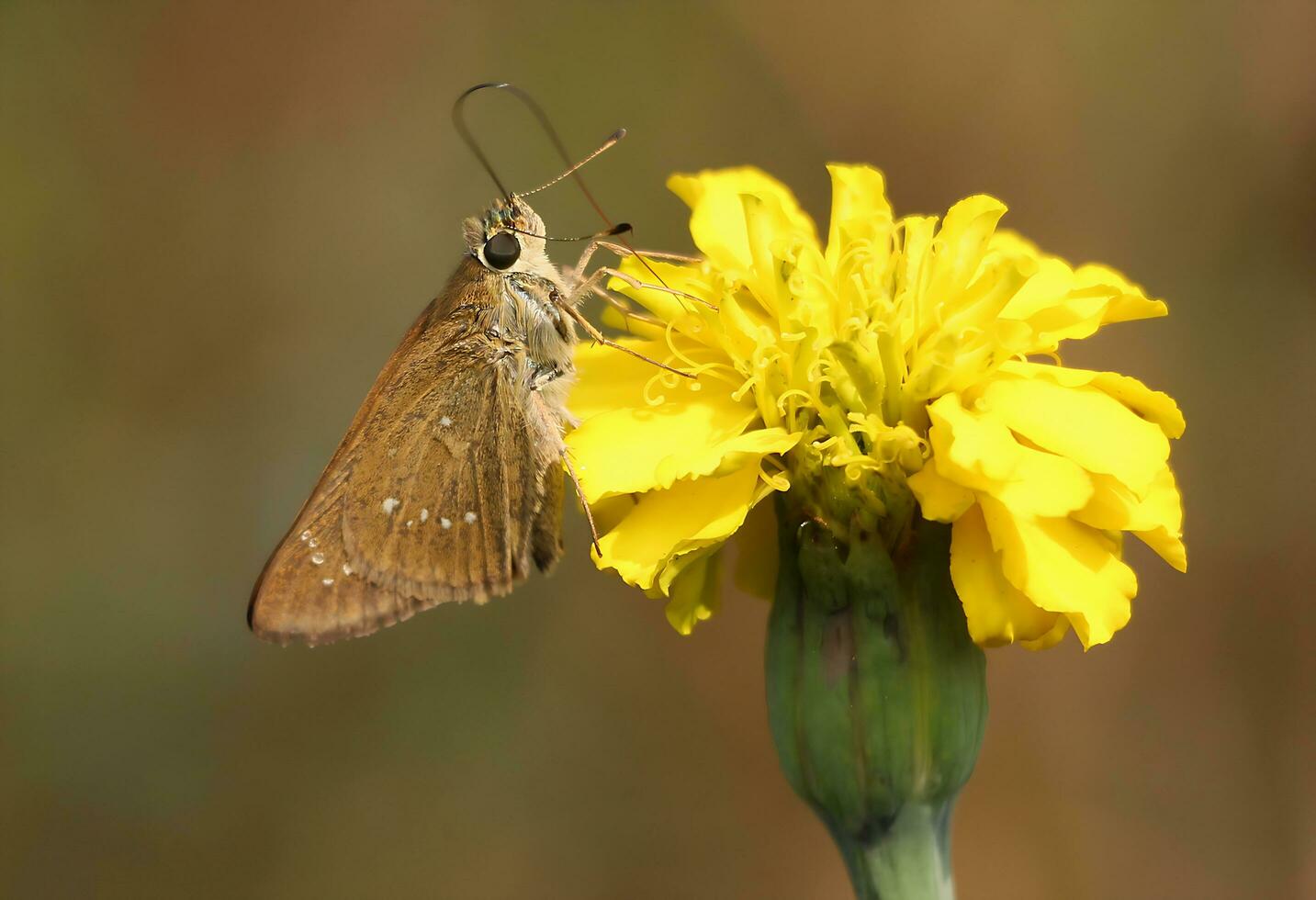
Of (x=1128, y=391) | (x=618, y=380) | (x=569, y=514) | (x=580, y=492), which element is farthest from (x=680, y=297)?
(x=569, y=514)

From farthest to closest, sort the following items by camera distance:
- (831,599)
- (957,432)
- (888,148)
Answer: (888,148)
(831,599)
(957,432)

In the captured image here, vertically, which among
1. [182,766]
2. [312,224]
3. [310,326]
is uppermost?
[312,224]

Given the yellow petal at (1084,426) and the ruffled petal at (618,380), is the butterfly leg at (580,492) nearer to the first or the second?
the ruffled petal at (618,380)

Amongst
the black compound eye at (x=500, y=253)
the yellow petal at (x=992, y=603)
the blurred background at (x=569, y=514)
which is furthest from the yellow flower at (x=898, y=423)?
the blurred background at (x=569, y=514)

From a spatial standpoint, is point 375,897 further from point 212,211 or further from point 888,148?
point 888,148

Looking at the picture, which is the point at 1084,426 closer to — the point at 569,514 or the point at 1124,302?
the point at 1124,302

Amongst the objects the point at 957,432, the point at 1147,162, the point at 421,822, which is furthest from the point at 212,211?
the point at 957,432
